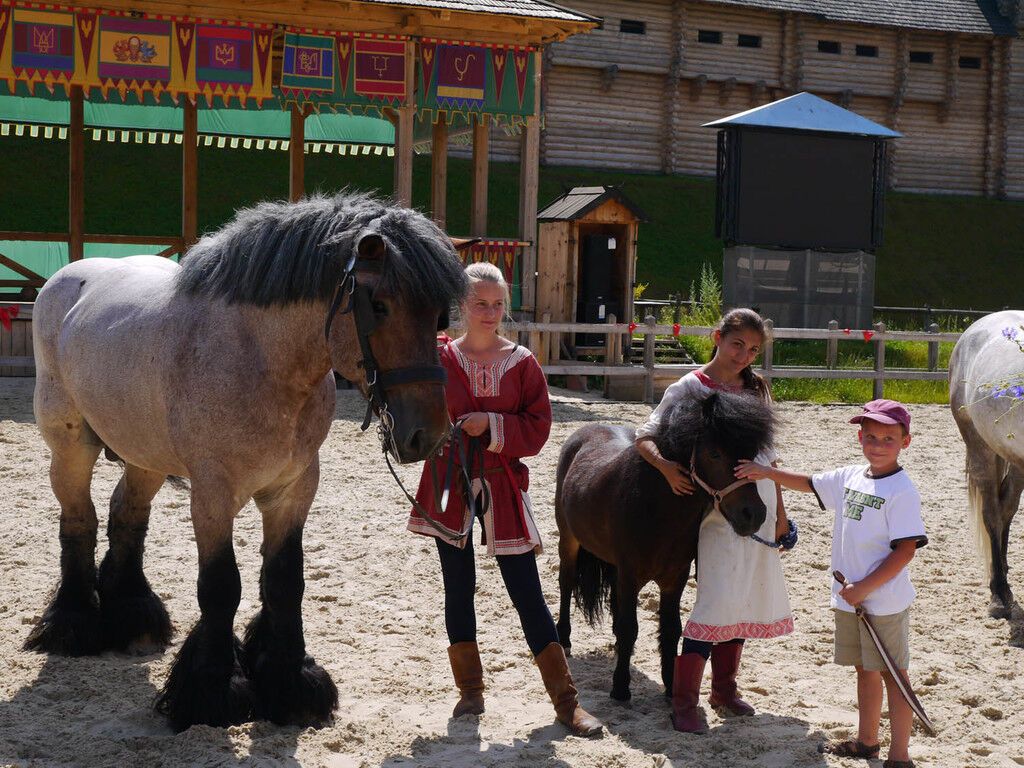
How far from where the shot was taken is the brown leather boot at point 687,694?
406cm

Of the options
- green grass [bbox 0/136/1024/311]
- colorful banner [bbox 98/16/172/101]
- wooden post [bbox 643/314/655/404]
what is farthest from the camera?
green grass [bbox 0/136/1024/311]

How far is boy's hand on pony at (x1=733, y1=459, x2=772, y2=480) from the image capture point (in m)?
3.93

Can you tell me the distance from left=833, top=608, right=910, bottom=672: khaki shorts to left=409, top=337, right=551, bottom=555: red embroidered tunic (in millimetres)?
1154

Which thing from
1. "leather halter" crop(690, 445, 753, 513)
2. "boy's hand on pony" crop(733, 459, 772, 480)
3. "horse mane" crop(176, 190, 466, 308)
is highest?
"horse mane" crop(176, 190, 466, 308)

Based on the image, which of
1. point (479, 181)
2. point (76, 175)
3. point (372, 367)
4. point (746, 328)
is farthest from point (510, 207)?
point (372, 367)

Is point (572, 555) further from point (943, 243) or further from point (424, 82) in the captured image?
point (943, 243)

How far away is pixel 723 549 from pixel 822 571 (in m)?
2.32

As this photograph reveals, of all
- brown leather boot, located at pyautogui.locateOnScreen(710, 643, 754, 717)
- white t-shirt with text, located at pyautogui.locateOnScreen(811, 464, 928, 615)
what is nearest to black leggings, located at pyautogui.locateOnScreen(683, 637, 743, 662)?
brown leather boot, located at pyautogui.locateOnScreen(710, 643, 754, 717)

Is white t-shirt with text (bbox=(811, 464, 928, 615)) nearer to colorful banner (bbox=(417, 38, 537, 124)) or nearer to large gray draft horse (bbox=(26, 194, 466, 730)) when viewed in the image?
large gray draft horse (bbox=(26, 194, 466, 730))

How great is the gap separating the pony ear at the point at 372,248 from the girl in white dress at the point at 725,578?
1284 millimetres

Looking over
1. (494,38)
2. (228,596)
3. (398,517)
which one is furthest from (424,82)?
(228,596)

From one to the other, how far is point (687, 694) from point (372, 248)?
1.98 m

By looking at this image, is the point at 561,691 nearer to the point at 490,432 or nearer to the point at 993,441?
the point at 490,432

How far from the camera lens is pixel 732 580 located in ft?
13.9
